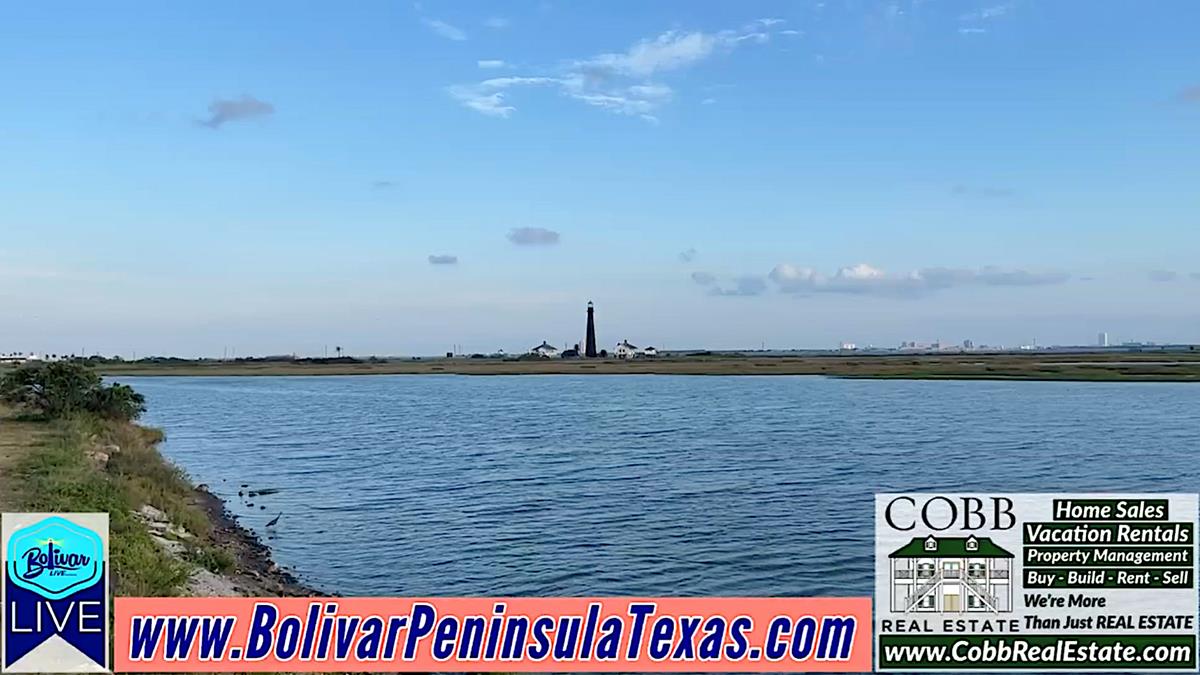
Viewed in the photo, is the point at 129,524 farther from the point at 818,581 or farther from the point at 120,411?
the point at 120,411

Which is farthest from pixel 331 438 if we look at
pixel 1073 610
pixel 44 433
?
pixel 1073 610

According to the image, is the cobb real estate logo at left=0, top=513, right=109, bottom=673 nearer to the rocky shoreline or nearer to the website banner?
the website banner

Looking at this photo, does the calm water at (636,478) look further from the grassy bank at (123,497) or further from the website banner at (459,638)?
the website banner at (459,638)

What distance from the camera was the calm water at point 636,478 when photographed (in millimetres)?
20844

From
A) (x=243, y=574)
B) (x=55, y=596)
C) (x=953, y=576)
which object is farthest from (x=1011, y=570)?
(x=243, y=574)

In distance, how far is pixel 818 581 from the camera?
19359 mm

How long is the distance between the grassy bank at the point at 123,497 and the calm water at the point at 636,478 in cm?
228

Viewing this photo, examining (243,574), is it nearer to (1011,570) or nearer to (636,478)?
(1011,570)

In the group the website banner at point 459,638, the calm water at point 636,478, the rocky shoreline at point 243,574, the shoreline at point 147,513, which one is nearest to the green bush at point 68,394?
the calm water at point 636,478

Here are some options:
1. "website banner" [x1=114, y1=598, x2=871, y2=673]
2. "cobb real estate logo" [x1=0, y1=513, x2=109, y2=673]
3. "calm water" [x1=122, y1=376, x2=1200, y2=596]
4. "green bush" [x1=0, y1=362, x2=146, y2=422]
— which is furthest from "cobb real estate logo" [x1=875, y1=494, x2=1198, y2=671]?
"green bush" [x1=0, y1=362, x2=146, y2=422]

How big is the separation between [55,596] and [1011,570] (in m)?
11.5

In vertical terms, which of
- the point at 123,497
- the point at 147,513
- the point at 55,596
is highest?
the point at 55,596

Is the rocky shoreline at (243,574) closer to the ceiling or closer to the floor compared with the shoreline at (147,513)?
closer to the floor

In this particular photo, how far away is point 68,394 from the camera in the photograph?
47.2 meters
